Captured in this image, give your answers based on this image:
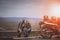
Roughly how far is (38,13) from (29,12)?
0.14m

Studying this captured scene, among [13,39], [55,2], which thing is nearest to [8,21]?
[13,39]

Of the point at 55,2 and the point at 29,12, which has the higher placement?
the point at 55,2

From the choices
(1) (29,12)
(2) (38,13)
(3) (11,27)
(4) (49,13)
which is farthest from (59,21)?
(3) (11,27)

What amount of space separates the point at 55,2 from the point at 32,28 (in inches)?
21.4

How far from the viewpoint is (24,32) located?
219cm

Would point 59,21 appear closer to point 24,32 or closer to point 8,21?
point 24,32

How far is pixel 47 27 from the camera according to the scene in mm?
2207

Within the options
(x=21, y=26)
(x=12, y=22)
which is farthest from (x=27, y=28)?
Answer: (x=12, y=22)

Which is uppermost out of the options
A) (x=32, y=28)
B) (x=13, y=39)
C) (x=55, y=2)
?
(x=55, y=2)

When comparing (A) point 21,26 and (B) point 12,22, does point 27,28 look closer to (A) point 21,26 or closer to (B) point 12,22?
(A) point 21,26

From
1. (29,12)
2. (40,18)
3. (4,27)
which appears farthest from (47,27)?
(4,27)

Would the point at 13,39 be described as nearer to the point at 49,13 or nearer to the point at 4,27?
the point at 4,27

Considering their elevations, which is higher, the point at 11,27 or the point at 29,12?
the point at 29,12

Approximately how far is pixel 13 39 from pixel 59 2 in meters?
0.92
